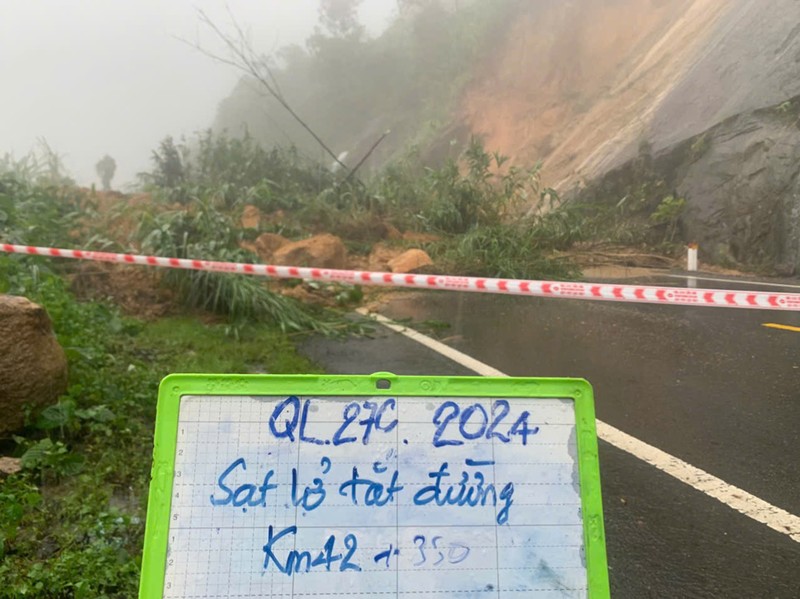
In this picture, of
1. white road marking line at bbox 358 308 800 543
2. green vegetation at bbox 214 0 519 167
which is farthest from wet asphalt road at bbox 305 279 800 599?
green vegetation at bbox 214 0 519 167

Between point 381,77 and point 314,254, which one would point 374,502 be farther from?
point 381,77

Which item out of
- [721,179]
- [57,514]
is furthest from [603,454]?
[721,179]

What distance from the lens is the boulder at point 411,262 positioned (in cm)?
A: 1088

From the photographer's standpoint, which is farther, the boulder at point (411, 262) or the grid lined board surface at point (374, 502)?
the boulder at point (411, 262)

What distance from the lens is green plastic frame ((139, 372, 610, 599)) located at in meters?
1.69

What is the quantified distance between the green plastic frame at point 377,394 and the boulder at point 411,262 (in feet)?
29.4

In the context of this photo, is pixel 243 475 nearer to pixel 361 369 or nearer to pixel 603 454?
pixel 603 454

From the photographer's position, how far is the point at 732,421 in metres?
4.14

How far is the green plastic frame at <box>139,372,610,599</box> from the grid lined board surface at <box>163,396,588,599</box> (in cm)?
2

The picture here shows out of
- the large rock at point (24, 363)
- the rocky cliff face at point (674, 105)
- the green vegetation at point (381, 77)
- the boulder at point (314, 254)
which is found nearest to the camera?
the large rock at point (24, 363)

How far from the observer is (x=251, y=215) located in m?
14.4

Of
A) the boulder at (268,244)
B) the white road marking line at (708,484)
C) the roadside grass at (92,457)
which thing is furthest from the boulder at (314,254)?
the white road marking line at (708,484)

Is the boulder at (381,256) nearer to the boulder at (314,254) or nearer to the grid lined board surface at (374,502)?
the boulder at (314,254)

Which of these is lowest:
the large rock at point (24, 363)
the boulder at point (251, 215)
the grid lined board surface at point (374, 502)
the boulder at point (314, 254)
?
the grid lined board surface at point (374, 502)
